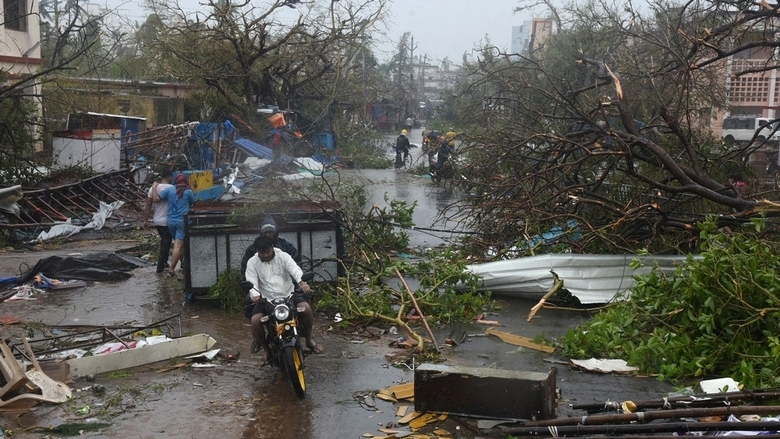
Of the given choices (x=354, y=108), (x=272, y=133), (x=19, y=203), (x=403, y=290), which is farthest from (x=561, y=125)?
(x=354, y=108)

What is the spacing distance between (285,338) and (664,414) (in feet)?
10.7

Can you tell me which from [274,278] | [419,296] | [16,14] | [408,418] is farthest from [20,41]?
[408,418]

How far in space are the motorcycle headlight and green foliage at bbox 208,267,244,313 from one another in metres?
3.13

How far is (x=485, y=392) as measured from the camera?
20.6ft

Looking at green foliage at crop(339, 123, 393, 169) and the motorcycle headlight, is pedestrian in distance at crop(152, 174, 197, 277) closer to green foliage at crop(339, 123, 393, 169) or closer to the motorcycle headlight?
the motorcycle headlight

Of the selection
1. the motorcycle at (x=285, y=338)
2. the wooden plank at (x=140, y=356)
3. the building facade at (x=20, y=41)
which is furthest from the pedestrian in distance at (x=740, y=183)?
the building facade at (x=20, y=41)

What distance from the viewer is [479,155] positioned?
521 inches

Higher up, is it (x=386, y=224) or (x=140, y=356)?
(x=386, y=224)

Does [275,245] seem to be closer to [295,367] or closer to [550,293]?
[295,367]

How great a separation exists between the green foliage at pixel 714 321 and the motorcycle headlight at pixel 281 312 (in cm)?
298

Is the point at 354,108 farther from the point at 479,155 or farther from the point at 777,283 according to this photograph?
the point at 777,283

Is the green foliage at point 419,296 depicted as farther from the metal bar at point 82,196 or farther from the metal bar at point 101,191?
the metal bar at point 101,191

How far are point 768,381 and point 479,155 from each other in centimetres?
745

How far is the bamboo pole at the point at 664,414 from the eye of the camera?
514 centimetres
